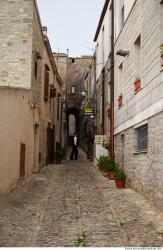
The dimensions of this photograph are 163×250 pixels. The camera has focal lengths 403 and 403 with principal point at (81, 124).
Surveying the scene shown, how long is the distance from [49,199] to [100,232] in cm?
359

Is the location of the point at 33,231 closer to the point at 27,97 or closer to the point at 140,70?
the point at 140,70

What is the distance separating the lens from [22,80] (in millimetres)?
15031

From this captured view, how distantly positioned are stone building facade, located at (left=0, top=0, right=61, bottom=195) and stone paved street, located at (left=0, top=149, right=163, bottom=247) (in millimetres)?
1275

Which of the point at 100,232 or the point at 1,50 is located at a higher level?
the point at 1,50

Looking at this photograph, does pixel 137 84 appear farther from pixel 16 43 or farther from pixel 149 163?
pixel 16 43

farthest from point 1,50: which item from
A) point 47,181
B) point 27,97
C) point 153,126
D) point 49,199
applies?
point 153,126

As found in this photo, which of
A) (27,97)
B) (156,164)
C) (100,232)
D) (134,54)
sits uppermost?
(134,54)

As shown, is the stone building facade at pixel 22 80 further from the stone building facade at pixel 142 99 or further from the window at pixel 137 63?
the window at pixel 137 63

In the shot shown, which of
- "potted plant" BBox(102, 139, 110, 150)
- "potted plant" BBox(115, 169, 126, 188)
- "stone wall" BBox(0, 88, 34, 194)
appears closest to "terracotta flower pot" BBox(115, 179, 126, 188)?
"potted plant" BBox(115, 169, 126, 188)

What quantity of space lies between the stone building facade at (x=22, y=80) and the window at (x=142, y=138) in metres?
3.61

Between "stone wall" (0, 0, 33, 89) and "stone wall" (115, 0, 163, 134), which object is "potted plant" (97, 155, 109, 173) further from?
"stone wall" (0, 0, 33, 89)

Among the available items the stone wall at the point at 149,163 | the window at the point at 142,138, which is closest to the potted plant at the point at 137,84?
the window at the point at 142,138

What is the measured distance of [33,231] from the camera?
7.21 metres

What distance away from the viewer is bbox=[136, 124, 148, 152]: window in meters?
10.5
